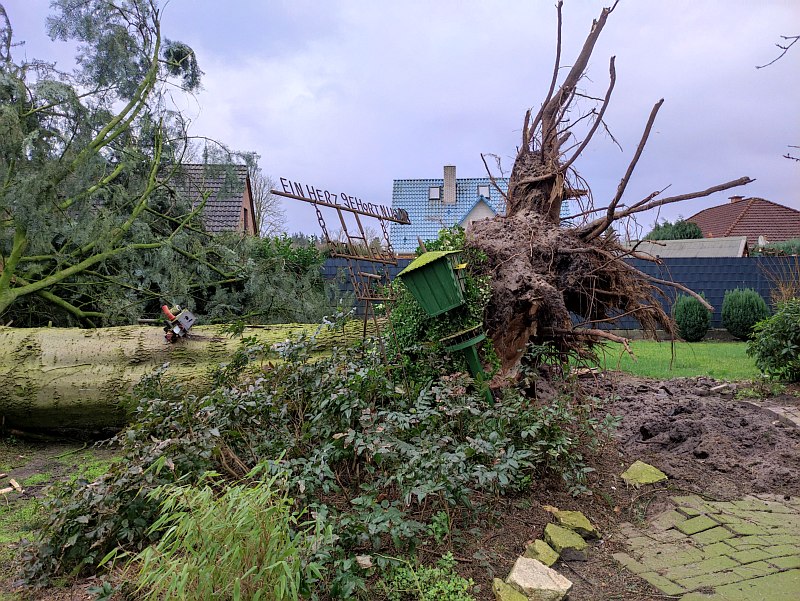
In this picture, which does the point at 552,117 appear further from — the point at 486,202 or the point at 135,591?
the point at 486,202

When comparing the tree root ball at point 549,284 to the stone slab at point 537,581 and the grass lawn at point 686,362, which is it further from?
the stone slab at point 537,581

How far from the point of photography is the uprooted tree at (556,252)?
472 cm

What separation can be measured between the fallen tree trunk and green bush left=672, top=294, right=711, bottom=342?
10975mm

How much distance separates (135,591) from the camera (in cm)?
243

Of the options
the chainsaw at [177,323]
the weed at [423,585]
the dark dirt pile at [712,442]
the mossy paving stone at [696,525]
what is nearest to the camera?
the weed at [423,585]

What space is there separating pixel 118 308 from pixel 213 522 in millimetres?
5550

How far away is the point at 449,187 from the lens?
20.8 meters

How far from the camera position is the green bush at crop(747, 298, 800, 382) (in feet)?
23.2

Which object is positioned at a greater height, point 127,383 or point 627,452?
point 127,383

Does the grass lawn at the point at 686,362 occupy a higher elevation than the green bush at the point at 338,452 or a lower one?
lower

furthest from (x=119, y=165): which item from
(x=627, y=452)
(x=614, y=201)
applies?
(x=627, y=452)

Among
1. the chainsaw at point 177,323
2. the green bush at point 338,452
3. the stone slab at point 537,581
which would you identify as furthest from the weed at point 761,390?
the chainsaw at point 177,323

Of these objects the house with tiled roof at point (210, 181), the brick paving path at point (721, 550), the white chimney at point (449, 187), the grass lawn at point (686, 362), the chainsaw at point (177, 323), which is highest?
the white chimney at point (449, 187)

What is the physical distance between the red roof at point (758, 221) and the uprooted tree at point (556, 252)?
74.2 feet
